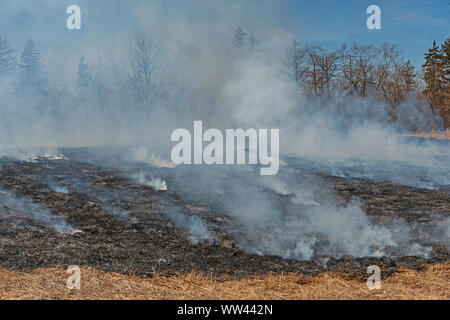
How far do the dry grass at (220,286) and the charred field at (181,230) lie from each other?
0.86ft

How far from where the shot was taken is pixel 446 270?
4871 millimetres

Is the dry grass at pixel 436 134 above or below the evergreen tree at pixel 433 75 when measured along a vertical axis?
below

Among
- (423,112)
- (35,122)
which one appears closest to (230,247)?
(35,122)

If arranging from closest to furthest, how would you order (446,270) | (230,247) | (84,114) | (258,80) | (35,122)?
(446,270) → (230,247) → (258,80) → (35,122) → (84,114)

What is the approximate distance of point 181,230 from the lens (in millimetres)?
6520

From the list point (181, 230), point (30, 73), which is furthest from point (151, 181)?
point (30, 73)

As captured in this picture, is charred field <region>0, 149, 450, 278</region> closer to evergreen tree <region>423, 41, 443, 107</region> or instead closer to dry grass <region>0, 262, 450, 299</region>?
dry grass <region>0, 262, 450, 299</region>

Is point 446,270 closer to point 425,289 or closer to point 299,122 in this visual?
point 425,289

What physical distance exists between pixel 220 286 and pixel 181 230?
233cm

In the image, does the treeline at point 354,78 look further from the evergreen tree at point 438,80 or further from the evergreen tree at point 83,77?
the evergreen tree at point 83,77

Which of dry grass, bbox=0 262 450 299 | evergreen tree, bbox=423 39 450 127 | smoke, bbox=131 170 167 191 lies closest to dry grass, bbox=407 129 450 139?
evergreen tree, bbox=423 39 450 127

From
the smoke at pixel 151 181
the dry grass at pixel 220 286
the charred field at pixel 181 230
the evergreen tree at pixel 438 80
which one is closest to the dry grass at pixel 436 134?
the evergreen tree at pixel 438 80

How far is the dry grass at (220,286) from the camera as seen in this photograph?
3812 millimetres
